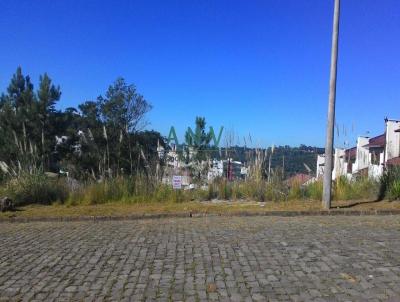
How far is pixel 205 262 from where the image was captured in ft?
20.5

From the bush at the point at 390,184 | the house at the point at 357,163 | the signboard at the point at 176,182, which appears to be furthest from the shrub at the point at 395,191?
the signboard at the point at 176,182

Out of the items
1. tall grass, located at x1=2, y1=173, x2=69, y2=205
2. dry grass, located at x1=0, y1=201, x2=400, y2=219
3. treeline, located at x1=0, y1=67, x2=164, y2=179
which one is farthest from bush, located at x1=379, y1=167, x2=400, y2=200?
treeline, located at x1=0, y1=67, x2=164, y2=179

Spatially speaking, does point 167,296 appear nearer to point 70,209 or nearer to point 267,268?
point 267,268

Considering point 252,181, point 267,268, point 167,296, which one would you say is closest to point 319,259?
point 267,268

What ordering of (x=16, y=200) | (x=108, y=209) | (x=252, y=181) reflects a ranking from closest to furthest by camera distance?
(x=108, y=209) → (x=16, y=200) → (x=252, y=181)

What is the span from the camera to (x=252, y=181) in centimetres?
1383

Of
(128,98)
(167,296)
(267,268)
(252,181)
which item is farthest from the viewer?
(128,98)

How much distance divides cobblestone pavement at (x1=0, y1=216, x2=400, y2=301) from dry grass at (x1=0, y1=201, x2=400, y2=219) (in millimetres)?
1415

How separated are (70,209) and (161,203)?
93.6 inches

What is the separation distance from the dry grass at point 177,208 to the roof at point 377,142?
25246 millimetres

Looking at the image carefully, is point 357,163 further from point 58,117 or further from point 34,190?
point 58,117

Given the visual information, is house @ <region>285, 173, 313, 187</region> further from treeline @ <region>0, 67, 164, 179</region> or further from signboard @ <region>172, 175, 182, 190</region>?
treeline @ <region>0, 67, 164, 179</region>

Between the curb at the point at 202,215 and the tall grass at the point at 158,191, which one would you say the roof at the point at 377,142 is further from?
the curb at the point at 202,215

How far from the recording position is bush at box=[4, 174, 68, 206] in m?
13.0
